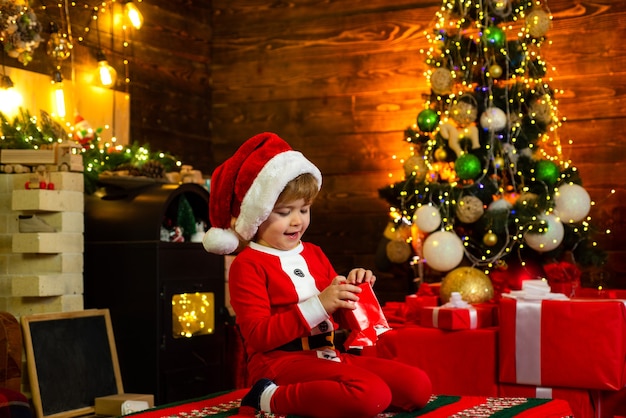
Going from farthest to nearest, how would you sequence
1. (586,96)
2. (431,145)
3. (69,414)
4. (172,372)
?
(586,96), (431,145), (172,372), (69,414)

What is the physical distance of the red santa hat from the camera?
241 cm

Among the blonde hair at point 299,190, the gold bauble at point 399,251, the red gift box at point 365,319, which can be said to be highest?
the blonde hair at point 299,190

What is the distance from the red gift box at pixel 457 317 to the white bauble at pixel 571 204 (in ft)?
2.67

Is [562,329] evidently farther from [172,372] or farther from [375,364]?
[172,372]

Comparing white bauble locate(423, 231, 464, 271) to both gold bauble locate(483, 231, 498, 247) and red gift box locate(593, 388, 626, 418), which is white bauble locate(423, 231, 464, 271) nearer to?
gold bauble locate(483, 231, 498, 247)

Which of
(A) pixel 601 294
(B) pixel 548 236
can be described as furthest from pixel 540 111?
(A) pixel 601 294

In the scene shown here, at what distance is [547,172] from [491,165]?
10.6 inches

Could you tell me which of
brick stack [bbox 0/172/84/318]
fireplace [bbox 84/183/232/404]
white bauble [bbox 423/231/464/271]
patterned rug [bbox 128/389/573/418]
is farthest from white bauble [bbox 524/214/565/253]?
brick stack [bbox 0/172/84/318]

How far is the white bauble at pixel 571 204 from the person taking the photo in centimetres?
412

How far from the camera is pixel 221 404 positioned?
8.46 feet

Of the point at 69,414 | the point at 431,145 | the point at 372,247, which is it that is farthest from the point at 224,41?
the point at 69,414

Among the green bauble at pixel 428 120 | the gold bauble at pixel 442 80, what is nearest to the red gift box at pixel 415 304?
the green bauble at pixel 428 120

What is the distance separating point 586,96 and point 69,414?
306cm

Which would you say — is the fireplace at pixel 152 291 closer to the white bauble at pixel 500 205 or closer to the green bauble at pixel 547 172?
the white bauble at pixel 500 205
